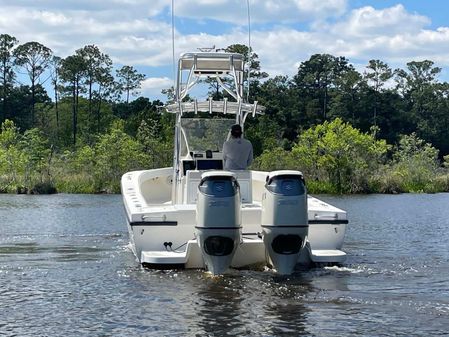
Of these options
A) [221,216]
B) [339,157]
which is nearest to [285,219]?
[221,216]

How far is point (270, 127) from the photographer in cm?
7025

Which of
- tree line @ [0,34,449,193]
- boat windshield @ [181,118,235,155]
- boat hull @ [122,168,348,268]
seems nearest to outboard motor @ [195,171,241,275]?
boat hull @ [122,168,348,268]

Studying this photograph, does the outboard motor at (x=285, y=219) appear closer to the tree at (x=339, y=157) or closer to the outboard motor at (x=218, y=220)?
the outboard motor at (x=218, y=220)

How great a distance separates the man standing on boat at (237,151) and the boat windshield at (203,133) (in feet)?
5.49

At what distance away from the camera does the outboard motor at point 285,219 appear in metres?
11.7

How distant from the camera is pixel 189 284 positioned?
11.8m

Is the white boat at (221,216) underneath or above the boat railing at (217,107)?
underneath

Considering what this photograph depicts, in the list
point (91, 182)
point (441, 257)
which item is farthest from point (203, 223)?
point (91, 182)

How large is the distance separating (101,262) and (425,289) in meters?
6.22

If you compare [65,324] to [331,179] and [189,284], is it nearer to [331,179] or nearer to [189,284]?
[189,284]

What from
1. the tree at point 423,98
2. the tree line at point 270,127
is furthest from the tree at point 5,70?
the tree at point 423,98

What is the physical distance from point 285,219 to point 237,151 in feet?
10.1

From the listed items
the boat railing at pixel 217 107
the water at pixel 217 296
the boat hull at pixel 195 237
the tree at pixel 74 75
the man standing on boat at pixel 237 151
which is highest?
the tree at pixel 74 75

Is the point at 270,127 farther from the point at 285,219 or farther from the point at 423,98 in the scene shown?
the point at 285,219
